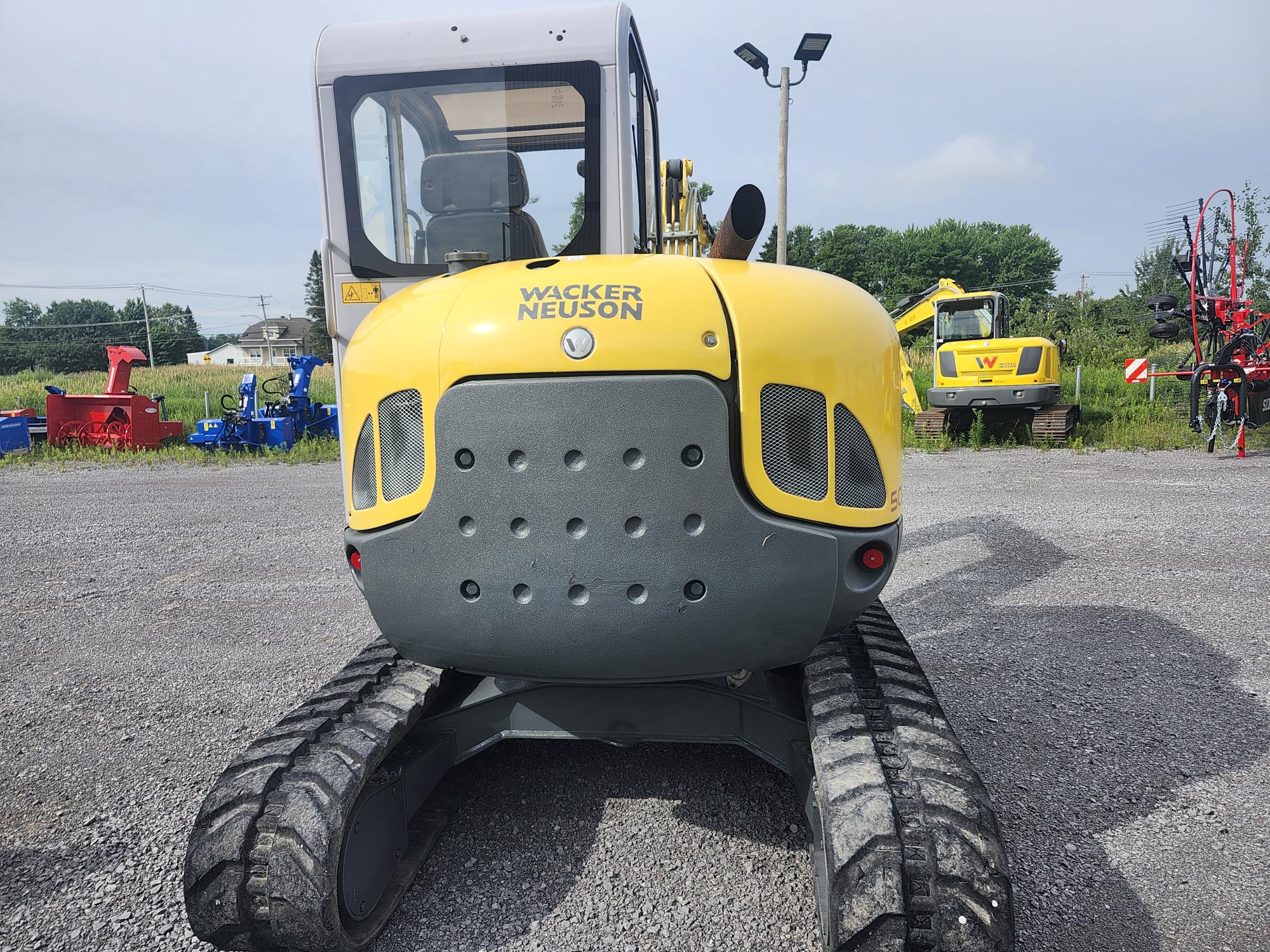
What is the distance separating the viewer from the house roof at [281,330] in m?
92.8

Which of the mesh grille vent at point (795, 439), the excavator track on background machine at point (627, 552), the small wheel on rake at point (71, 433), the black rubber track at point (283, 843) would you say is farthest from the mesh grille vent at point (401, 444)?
the small wheel on rake at point (71, 433)

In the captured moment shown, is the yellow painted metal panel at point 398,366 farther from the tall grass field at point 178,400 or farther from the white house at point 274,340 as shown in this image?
the white house at point 274,340

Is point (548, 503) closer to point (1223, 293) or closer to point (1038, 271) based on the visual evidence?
point (1223, 293)

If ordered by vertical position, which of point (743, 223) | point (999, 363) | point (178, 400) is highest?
point (743, 223)

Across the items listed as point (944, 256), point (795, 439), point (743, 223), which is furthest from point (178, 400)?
point (944, 256)

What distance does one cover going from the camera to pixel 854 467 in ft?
6.35

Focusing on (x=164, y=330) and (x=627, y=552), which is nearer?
(x=627, y=552)

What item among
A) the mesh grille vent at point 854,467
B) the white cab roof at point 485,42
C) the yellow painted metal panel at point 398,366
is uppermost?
the white cab roof at point 485,42

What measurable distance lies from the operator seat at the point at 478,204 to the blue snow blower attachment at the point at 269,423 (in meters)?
11.3

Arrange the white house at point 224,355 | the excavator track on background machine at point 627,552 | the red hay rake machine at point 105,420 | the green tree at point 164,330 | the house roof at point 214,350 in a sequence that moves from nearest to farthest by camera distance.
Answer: the excavator track on background machine at point 627,552
the red hay rake machine at point 105,420
the green tree at point 164,330
the house roof at point 214,350
the white house at point 224,355

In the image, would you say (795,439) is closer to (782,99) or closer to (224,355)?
(782,99)

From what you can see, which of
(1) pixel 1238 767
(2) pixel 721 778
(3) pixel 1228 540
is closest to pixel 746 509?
(2) pixel 721 778

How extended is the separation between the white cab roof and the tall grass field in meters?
2.34

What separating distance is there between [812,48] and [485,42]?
12818 mm
